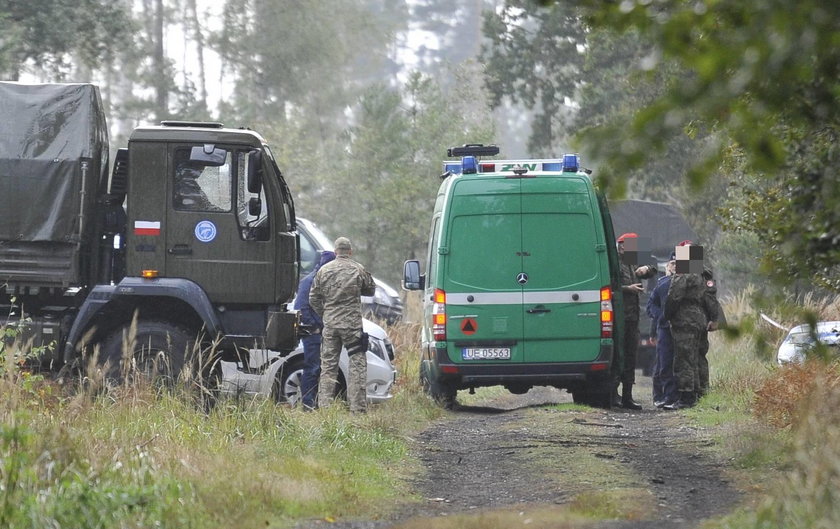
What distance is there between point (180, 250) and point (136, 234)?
1.35 ft

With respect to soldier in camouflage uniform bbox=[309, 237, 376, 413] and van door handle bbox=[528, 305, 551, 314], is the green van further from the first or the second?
soldier in camouflage uniform bbox=[309, 237, 376, 413]

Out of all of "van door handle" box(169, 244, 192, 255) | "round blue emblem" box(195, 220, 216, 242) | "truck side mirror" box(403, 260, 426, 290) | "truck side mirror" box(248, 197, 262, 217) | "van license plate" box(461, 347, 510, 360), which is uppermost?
"truck side mirror" box(248, 197, 262, 217)

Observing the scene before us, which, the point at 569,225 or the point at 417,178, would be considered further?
the point at 417,178

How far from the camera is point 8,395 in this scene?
25.0ft

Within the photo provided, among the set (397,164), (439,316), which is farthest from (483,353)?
(397,164)

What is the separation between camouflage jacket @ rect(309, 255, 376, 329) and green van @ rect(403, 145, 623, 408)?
0.84 metres

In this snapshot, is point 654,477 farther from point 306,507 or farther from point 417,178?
point 417,178

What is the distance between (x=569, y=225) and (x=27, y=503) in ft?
25.9

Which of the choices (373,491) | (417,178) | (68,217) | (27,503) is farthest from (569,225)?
(417,178)

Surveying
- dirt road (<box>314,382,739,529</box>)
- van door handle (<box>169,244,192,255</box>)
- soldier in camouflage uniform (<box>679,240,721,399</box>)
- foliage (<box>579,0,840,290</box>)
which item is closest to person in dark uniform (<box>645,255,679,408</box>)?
soldier in camouflage uniform (<box>679,240,721,399</box>)

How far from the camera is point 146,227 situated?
1220cm

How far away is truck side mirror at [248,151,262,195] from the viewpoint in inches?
478

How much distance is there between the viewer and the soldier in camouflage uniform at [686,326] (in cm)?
1450

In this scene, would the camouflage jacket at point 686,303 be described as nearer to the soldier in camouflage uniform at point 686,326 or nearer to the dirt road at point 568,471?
the soldier in camouflage uniform at point 686,326
